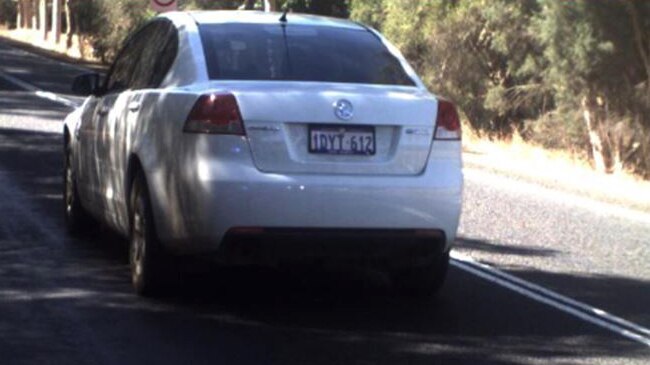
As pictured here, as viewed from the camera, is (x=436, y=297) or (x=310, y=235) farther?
(x=436, y=297)

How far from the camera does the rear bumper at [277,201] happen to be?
792cm

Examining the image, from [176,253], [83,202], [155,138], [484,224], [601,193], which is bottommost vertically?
[601,193]

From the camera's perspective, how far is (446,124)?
8477 millimetres

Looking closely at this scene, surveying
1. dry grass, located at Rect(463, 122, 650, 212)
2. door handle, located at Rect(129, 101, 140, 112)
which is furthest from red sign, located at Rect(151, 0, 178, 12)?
door handle, located at Rect(129, 101, 140, 112)

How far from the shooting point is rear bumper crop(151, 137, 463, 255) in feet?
26.0

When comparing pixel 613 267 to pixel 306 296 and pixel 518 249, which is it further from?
pixel 306 296

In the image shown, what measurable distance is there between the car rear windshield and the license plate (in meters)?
0.57

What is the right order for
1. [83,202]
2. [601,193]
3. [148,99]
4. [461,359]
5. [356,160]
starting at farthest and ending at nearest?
1. [601,193]
2. [83,202]
3. [148,99]
4. [356,160]
5. [461,359]

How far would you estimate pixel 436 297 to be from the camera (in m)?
9.20

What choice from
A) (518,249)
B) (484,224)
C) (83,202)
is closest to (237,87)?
(83,202)

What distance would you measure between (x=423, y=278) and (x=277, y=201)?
1.49 m

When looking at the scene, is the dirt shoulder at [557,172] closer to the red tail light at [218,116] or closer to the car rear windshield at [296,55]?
the car rear windshield at [296,55]

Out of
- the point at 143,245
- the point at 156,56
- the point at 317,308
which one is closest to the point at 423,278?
the point at 317,308

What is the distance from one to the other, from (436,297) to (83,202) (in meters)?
3.01
